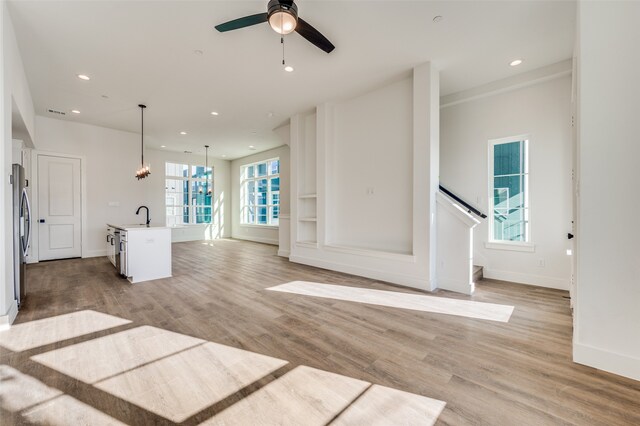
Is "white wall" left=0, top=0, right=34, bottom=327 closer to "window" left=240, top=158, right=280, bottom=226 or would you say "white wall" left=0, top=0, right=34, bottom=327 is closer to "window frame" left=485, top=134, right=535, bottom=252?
"window frame" left=485, top=134, right=535, bottom=252

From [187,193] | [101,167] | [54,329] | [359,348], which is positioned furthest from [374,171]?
[187,193]

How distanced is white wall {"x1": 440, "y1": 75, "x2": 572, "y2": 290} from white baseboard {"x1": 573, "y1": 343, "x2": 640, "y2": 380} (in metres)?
2.42

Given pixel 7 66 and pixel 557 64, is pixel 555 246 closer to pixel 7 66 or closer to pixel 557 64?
pixel 557 64

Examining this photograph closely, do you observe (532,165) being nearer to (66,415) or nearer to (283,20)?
(283,20)

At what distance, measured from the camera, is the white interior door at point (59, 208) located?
6102 millimetres

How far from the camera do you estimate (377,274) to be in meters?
4.52

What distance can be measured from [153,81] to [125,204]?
14.2ft

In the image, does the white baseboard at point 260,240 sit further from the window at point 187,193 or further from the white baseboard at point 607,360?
the white baseboard at point 607,360

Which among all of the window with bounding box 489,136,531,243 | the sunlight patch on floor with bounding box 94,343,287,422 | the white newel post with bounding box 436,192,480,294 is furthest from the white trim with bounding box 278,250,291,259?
the sunlight patch on floor with bounding box 94,343,287,422

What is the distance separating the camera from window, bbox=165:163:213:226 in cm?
999

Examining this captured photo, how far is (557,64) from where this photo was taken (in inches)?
152

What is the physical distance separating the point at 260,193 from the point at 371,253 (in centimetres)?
676

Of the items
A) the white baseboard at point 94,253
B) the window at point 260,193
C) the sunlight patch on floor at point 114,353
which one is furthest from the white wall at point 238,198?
the sunlight patch on floor at point 114,353

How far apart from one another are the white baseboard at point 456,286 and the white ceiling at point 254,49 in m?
3.21
